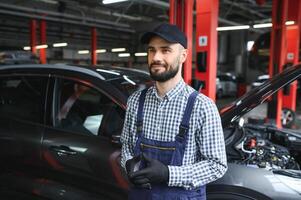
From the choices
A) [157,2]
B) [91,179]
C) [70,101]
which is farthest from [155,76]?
[157,2]

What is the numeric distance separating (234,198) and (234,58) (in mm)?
25324

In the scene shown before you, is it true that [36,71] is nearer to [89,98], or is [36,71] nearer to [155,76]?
[89,98]

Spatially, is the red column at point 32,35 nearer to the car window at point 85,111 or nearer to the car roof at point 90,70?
the car roof at point 90,70

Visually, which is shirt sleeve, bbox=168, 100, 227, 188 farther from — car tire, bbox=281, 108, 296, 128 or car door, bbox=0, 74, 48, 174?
car tire, bbox=281, 108, 296, 128

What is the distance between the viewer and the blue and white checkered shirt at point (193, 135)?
139cm

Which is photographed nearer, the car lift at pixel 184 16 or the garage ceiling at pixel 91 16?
the car lift at pixel 184 16

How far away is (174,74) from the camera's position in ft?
4.70

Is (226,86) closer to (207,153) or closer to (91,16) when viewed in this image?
(91,16)

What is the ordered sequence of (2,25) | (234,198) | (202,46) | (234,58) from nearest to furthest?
(234,198) < (202,46) < (2,25) < (234,58)

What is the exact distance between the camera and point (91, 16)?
59.5 feet

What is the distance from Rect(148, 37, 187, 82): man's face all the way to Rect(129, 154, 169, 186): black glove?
1.20 ft

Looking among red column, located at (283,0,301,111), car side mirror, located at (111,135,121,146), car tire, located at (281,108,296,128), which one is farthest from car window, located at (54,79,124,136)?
red column, located at (283,0,301,111)

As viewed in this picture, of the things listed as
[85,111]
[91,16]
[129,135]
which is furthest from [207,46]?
[91,16]

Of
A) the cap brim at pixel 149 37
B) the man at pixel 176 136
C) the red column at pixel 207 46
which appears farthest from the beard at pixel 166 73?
the red column at pixel 207 46
